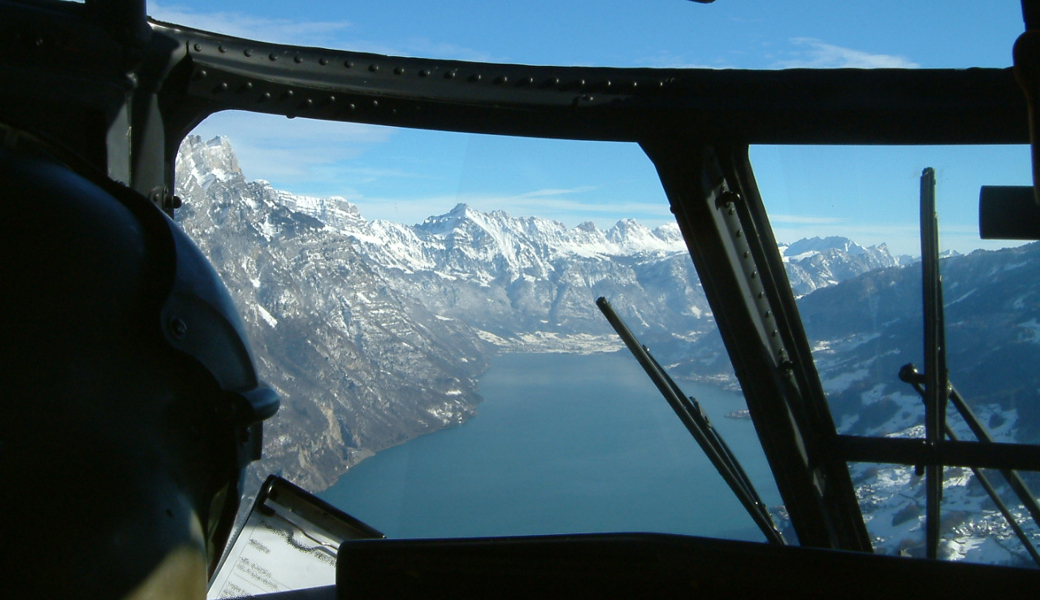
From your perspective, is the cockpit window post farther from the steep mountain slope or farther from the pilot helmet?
the pilot helmet

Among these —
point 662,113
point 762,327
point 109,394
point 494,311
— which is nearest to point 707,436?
point 762,327

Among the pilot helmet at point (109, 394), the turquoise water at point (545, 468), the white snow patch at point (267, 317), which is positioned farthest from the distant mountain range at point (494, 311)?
the pilot helmet at point (109, 394)

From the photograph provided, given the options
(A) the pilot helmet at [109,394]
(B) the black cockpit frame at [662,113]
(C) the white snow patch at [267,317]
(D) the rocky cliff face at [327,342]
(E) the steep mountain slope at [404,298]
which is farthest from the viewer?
(C) the white snow patch at [267,317]

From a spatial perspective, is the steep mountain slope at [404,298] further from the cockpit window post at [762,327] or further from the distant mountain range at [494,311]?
the cockpit window post at [762,327]

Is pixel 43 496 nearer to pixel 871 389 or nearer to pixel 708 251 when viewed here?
pixel 708 251

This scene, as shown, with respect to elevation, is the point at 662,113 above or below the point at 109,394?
above

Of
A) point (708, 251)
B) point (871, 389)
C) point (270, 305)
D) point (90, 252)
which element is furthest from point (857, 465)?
point (270, 305)

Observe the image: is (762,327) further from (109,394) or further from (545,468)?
(545,468)
